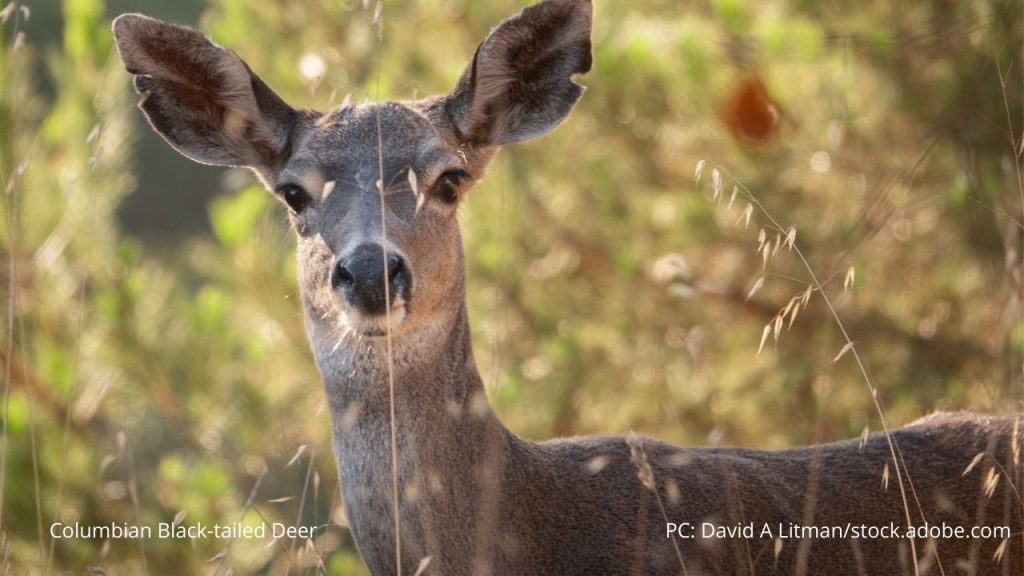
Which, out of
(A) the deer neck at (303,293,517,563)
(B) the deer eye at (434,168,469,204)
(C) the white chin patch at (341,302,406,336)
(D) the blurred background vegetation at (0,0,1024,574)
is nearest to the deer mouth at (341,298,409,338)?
(C) the white chin patch at (341,302,406,336)

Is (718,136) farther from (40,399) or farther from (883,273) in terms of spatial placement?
(40,399)

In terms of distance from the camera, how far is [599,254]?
27.9ft

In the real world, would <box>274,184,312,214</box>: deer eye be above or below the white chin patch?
above

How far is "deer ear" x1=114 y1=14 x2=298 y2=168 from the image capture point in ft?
14.9

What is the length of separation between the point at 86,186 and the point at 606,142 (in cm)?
297

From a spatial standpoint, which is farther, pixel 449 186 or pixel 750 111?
pixel 750 111

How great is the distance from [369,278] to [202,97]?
132 centimetres

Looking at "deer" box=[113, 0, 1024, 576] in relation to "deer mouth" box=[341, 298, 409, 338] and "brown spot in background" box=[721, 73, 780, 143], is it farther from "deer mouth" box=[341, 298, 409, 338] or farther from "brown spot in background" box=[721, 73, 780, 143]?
"brown spot in background" box=[721, 73, 780, 143]

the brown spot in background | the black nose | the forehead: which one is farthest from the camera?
the brown spot in background

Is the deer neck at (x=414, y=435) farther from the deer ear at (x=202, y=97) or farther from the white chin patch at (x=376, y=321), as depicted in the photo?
the deer ear at (x=202, y=97)

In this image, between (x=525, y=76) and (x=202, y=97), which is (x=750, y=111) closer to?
(x=525, y=76)

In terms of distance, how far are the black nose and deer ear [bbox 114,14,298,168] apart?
93cm

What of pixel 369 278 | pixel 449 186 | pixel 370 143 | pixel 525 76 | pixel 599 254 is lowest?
pixel 599 254

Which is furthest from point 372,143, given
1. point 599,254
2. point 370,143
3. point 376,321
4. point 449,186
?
point 599,254
